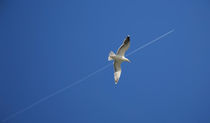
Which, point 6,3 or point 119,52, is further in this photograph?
point 6,3

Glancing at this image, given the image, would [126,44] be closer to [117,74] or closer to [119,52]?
[119,52]

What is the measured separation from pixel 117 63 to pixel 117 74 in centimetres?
29

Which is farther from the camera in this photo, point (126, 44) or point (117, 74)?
point (117, 74)

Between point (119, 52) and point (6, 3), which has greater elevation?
point (6, 3)

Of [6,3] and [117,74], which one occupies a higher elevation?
[6,3]

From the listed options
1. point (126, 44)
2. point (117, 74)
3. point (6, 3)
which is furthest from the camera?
point (6, 3)

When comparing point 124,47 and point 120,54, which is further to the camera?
point 120,54

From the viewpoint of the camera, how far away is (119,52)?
23.8 ft

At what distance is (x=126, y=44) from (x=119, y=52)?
0.78ft

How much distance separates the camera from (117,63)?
24.7 feet

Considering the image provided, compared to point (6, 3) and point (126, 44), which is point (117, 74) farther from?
point (6, 3)

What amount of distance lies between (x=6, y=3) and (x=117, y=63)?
316 cm

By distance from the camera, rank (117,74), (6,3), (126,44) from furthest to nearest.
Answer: (6,3)
(117,74)
(126,44)

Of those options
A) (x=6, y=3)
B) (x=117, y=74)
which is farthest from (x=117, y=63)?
(x=6, y=3)
